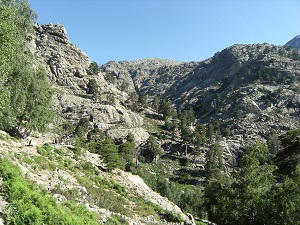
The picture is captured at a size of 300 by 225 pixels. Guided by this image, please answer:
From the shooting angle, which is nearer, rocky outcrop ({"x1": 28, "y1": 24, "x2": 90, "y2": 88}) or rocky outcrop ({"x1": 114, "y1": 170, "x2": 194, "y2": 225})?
rocky outcrop ({"x1": 114, "y1": 170, "x2": 194, "y2": 225})

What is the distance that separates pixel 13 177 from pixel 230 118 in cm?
17527

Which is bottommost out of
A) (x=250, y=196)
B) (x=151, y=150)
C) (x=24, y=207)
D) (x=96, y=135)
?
(x=24, y=207)

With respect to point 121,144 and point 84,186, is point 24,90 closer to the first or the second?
point 84,186

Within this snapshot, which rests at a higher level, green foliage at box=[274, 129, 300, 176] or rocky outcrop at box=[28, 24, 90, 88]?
rocky outcrop at box=[28, 24, 90, 88]

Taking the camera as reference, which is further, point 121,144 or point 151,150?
point 151,150

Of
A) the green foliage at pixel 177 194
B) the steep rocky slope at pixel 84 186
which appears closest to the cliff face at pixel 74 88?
the green foliage at pixel 177 194

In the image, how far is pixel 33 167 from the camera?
24.7m

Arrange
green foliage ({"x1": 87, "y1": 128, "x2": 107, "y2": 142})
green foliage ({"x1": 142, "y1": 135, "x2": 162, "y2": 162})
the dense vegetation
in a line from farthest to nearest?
green foliage ({"x1": 142, "y1": 135, "x2": 162, "y2": 162}), green foliage ({"x1": 87, "y1": 128, "x2": 107, "y2": 142}), the dense vegetation

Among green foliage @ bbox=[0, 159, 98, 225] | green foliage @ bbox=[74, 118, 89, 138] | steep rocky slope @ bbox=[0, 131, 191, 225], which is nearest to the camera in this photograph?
green foliage @ bbox=[0, 159, 98, 225]

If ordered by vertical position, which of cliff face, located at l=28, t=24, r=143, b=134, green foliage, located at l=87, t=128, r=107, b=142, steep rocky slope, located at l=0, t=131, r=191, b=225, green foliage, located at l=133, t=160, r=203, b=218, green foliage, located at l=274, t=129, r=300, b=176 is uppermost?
cliff face, located at l=28, t=24, r=143, b=134

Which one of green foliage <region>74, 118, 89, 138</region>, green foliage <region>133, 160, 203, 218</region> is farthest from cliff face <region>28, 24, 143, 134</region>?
green foliage <region>133, 160, 203, 218</region>

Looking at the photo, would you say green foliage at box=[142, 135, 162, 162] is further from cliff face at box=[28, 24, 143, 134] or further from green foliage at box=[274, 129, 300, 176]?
green foliage at box=[274, 129, 300, 176]

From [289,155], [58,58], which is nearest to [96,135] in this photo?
[58,58]

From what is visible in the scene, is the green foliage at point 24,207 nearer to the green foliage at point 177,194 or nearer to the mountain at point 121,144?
the mountain at point 121,144
